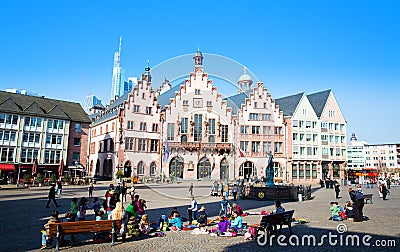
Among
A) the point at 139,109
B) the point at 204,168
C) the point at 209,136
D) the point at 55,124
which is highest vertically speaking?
the point at 139,109

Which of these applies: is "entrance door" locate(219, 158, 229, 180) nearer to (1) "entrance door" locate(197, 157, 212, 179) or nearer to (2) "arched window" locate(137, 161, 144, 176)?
(1) "entrance door" locate(197, 157, 212, 179)

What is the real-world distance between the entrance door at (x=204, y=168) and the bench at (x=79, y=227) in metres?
45.2

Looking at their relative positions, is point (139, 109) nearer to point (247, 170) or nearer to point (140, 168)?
point (140, 168)

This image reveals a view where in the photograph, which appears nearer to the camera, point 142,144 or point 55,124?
point 55,124

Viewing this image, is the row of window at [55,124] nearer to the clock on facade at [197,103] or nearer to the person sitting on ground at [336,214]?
the clock on facade at [197,103]

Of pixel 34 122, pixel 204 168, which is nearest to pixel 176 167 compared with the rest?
pixel 204 168

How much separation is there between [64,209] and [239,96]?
53910 millimetres

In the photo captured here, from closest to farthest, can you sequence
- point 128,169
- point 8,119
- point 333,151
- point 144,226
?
point 144,226 < point 8,119 < point 128,169 < point 333,151

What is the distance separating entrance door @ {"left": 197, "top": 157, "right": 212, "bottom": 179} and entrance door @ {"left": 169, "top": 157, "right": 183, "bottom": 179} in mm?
3405

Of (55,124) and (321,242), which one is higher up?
(55,124)

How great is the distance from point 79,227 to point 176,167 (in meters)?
45.6

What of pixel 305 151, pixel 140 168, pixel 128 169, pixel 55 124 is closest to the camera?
pixel 128 169

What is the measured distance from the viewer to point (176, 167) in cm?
5575

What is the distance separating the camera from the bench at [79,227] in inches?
392
